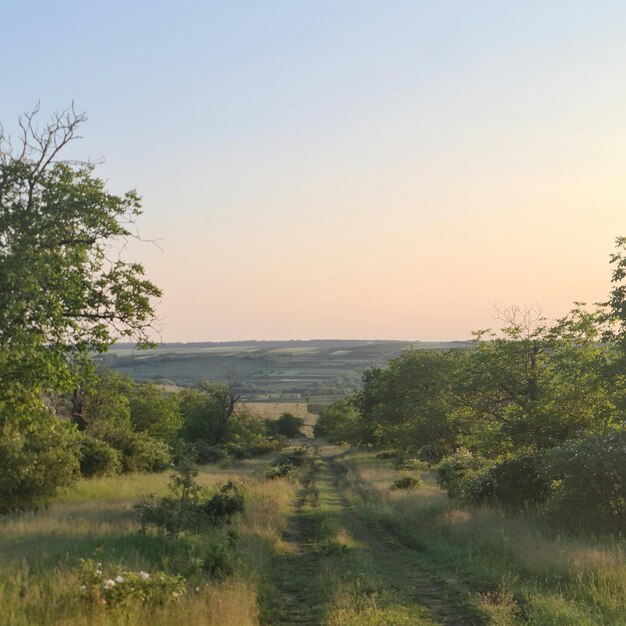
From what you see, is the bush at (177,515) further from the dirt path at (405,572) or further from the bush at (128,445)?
the bush at (128,445)

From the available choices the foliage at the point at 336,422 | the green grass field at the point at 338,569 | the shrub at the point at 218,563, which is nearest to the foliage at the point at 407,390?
the green grass field at the point at 338,569

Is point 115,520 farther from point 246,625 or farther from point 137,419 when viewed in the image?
point 137,419

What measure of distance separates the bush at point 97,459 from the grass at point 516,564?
16612mm

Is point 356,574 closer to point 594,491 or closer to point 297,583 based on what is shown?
point 297,583

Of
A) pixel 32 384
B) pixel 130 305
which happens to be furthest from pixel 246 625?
pixel 130 305

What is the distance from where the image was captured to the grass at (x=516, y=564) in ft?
31.3

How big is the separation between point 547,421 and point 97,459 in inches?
870

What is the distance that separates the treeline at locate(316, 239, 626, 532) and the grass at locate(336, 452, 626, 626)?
4.39ft

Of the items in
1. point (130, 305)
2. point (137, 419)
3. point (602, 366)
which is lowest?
point (137, 419)

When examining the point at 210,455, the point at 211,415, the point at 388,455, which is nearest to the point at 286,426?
the point at 211,415

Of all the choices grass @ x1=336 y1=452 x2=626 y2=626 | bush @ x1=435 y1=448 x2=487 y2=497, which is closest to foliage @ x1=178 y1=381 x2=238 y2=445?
bush @ x1=435 y1=448 x2=487 y2=497

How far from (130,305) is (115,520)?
6254 mm

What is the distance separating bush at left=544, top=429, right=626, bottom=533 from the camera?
16.1 metres

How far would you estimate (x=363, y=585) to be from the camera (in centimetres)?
1144
